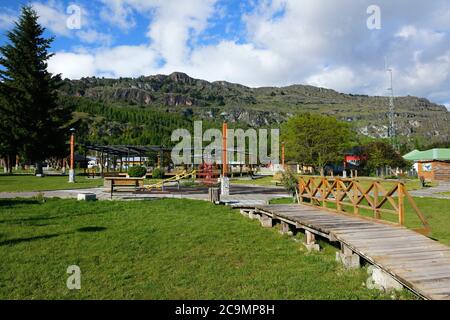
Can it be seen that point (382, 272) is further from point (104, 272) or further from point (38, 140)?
point (38, 140)

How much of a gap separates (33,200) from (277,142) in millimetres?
51362

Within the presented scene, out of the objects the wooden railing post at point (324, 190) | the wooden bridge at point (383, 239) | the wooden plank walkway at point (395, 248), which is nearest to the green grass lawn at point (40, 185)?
the wooden bridge at point (383, 239)

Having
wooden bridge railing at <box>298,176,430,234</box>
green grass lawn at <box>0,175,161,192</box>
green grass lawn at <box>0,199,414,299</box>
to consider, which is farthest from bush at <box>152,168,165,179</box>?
wooden bridge railing at <box>298,176,430,234</box>

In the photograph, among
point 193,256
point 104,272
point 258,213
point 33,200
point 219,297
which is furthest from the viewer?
point 33,200

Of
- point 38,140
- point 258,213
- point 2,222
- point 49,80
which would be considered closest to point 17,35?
point 49,80

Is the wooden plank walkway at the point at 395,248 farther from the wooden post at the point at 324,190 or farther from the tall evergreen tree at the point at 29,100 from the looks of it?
the tall evergreen tree at the point at 29,100

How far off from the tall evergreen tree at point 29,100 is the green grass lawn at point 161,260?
1050 inches

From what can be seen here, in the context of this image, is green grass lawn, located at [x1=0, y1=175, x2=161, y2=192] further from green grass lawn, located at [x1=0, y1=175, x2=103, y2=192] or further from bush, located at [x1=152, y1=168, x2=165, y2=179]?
bush, located at [x1=152, y1=168, x2=165, y2=179]

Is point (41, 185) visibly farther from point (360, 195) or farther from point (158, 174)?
point (360, 195)

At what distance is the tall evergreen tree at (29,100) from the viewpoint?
109 feet

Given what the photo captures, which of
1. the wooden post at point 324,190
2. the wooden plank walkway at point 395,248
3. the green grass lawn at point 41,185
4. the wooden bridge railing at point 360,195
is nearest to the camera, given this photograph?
the wooden plank walkway at point 395,248

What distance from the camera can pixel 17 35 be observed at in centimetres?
3612

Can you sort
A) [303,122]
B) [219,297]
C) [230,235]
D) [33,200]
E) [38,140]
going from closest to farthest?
[219,297], [230,235], [33,200], [38,140], [303,122]
